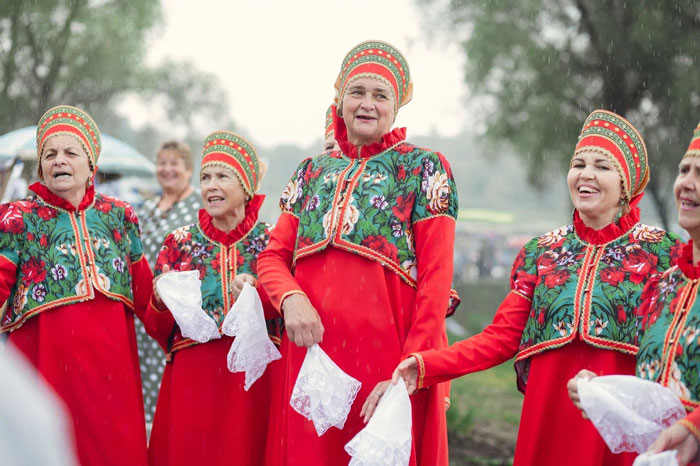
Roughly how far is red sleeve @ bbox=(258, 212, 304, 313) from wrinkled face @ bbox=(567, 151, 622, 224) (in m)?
1.21

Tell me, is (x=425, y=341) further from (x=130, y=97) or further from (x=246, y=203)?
(x=130, y=97)

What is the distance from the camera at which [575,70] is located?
11.5 meters

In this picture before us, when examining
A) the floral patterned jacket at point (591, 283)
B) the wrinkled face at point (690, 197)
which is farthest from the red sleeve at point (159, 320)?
the wrinkled face at point (690, 197)

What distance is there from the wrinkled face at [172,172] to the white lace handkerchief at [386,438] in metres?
4.18

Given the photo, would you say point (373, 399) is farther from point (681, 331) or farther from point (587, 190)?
point (587, 190)

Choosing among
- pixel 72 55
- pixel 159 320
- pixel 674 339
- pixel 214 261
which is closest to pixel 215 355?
pixel 159 320

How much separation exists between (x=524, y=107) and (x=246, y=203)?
8.16 m

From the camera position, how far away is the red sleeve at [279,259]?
11.5 feet

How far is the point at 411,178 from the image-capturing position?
345 cm

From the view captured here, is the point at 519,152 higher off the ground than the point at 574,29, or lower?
lower

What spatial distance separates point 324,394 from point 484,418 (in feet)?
19.7

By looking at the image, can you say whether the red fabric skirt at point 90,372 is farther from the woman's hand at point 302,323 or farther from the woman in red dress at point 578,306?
the woman in red dress at point 578,306

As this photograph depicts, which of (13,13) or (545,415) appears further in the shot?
(13,13)

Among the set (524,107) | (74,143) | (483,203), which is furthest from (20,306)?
(483,203)
